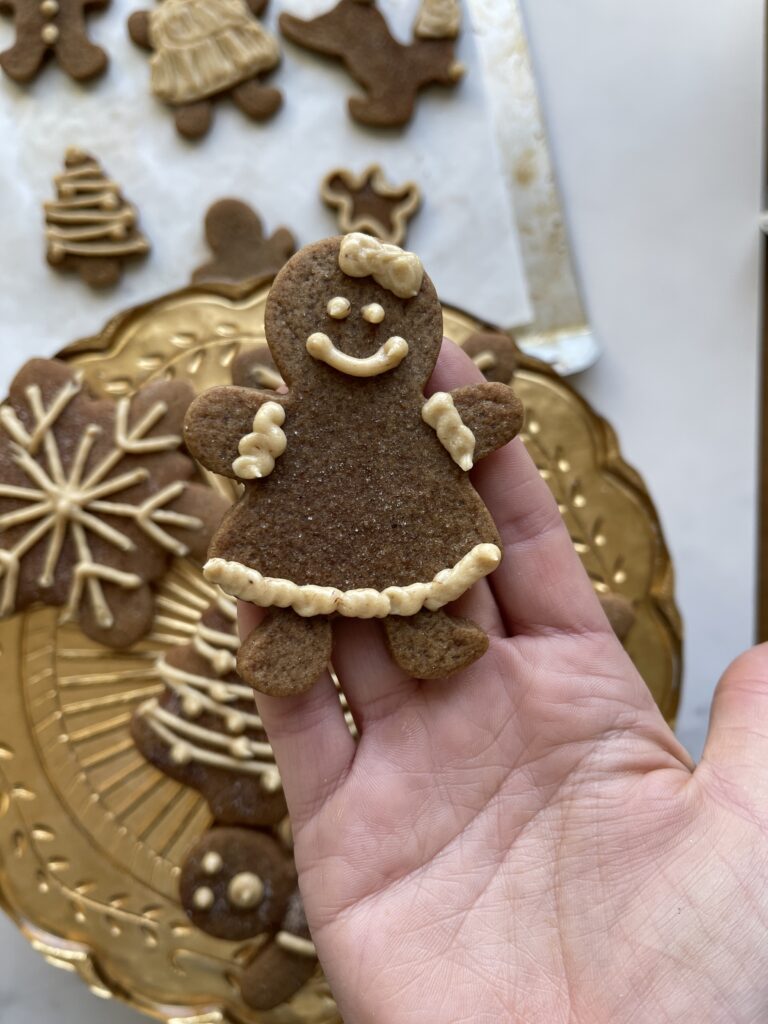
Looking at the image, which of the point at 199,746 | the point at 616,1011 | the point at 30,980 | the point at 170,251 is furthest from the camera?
the point at 170,251

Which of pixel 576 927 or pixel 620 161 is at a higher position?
pixel 620 161

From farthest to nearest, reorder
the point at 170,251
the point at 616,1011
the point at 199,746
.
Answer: the point at 170,251 → the point at 199,746 → the point at 616,1011

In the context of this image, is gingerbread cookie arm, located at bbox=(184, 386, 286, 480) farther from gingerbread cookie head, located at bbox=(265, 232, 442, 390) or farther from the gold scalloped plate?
the gold scalloped plate

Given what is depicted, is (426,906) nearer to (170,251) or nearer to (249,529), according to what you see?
(249,529)

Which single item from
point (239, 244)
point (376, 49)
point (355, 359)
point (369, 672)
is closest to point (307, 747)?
point (369, 672)


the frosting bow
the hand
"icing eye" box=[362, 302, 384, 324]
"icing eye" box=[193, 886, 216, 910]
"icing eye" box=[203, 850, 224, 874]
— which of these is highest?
the frosting bow

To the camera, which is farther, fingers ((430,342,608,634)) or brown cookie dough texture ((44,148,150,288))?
brown cookie dough texture ((44,148,150,288))

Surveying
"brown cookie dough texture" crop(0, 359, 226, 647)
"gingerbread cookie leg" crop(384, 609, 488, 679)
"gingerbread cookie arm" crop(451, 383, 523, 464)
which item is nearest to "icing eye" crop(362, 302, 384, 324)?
"gingerbread cookie arm" crop(451, 383, 523, 464)

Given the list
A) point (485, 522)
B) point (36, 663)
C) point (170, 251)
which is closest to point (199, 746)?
point (36, 663)
